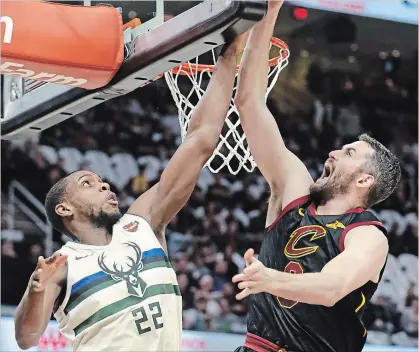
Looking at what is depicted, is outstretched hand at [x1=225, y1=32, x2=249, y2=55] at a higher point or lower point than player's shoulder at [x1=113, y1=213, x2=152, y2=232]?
higher

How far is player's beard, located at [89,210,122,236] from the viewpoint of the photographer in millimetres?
4195

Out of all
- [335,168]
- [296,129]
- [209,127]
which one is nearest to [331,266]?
[335,168]

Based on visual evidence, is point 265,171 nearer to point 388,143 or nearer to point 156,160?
point 156,160

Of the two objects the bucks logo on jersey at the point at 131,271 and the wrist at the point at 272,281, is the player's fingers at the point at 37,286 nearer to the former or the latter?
the bucks logo on jersey at the point at 131,271

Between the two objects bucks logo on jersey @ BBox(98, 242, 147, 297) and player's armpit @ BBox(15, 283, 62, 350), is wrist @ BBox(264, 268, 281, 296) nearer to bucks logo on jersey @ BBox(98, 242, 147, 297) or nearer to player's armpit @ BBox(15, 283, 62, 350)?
bucks logo on jersey @ BBox(98, 242, 147, 297)

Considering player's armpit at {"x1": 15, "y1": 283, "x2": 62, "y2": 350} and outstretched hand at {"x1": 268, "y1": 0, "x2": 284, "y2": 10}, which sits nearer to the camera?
player's armpit at {"x1": 15, "y1": 283, "x2": 62, "y2": 350}

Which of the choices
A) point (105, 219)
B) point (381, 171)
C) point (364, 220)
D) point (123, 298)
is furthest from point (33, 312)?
point (381, 171)

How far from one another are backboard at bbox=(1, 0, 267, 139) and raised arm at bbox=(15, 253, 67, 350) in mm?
1046

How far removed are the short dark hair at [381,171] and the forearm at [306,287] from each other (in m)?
0.80

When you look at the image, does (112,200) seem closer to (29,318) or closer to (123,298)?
(123,298)

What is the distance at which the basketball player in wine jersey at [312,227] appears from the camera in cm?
385

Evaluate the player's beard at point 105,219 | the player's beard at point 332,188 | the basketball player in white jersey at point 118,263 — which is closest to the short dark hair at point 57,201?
the basketball player in white jersey at point 118,263

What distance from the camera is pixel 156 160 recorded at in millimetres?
11219

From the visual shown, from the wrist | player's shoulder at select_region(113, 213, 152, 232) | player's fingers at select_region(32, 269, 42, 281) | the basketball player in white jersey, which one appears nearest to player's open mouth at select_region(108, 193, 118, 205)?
the basketball player in white jersey
